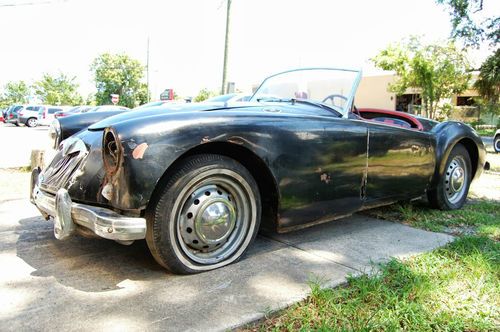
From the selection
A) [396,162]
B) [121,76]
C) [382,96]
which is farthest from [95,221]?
[121,76]

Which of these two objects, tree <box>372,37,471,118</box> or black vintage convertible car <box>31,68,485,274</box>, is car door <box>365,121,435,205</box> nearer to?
black vintage convertible car <box>31,68,485,274</box>

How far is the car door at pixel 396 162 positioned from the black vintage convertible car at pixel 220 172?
0.01 metres

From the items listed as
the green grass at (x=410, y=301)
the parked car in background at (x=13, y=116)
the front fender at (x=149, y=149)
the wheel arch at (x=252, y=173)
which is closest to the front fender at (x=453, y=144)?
the green grass at (x=410, y=301)

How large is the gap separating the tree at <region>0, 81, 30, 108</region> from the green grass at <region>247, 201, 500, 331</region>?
9018 cm

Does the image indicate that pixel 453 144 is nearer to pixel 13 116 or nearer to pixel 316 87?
pixel 316 87

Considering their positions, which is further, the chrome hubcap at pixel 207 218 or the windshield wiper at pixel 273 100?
the windshield wiper at pixel 273 100

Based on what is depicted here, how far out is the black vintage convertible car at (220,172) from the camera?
2.14m

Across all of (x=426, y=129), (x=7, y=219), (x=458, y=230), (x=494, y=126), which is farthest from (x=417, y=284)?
(x=494, y=126)

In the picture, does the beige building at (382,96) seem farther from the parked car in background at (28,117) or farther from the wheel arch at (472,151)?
the wheel arch at (472,151)

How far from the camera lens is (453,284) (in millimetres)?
2346

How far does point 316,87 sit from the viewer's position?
3598 mm

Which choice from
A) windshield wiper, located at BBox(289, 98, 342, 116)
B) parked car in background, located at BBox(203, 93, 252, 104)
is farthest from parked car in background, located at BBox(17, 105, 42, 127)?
windshield wiper, located at BBox(289, 98, 342, 116)

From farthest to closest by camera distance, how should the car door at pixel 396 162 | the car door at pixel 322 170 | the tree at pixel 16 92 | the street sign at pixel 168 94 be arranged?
the tree at pixel 16 92 → the street sign at pixel 168 94 → the car door at pixel 396 162 → the car door at pixel 322 170

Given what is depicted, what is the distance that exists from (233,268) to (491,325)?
1.37 metres
